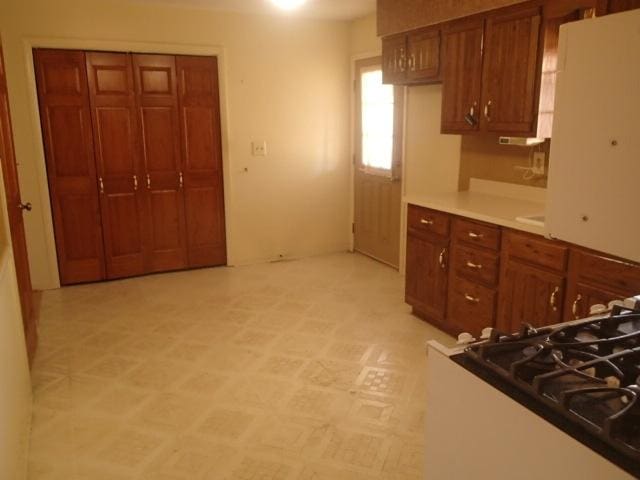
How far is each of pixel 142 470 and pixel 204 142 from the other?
348cm

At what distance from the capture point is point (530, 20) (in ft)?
9.90

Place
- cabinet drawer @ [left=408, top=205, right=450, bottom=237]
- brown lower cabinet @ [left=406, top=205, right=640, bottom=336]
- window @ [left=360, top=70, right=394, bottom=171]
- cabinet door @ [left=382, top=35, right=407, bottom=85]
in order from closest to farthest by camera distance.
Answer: brown lower cabinet @ [left=406, top=205, right=640, bottom=336]
cabinet drawer @ [left=408, top=205, right=450, bottom=237]
cabinet door @ [left=382, top=35, right=407, bottom=85]
window @ [left=360, top=70, right=394, bottom=171]

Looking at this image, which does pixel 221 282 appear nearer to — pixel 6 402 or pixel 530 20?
pixel 6 402

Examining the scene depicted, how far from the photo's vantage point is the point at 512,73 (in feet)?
10.4

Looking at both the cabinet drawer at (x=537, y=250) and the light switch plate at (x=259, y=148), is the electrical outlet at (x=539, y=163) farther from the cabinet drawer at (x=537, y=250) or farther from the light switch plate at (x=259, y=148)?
the light switch plate at (x=259, y=148)

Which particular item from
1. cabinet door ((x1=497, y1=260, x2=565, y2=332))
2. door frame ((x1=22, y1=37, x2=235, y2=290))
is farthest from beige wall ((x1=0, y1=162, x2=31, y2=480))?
cabinet door ((x1=497, y1=260, x2=565, y2=332))

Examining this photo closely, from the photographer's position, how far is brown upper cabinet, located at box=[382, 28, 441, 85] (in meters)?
3.81

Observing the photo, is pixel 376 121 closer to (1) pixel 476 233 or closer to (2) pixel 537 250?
(1) pixel 476 233

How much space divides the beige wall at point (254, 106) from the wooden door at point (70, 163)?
0.09m

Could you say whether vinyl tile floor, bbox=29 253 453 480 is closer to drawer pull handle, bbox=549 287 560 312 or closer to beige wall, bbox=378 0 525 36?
drawer pull handle, bbox=549 287 560 312

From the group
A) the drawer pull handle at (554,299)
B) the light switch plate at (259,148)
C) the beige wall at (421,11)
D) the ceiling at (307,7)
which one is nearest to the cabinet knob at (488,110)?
the beige wall at (421,11)

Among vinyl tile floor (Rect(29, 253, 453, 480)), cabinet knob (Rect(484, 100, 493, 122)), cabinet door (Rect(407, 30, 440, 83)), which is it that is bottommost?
vinyl tile floor (Rect(29, 253, 453, 480))

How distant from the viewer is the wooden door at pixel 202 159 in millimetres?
5008

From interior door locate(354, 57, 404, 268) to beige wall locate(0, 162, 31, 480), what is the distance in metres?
3.38
